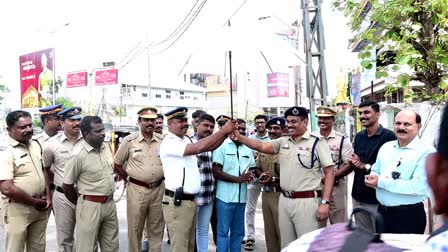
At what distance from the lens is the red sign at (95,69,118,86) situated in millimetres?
24672

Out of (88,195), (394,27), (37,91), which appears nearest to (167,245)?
(88,195)

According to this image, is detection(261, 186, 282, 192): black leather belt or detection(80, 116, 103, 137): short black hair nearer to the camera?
detection(80, 116, 103, 137): short black hair

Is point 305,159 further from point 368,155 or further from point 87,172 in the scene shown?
point 87,172

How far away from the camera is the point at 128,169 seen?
509cm

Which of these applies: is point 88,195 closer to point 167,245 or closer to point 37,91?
point 167,245

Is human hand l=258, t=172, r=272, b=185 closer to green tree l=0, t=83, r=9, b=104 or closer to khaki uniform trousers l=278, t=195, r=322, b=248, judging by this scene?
khaki uniform trousers l=278, t=195, r=322, b=248

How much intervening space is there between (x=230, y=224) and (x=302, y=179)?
4.42ft

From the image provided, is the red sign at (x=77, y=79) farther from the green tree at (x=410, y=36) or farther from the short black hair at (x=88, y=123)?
the green tree at (x=410, y=36)

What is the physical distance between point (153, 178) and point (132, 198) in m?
0.34

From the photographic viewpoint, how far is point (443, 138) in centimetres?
106

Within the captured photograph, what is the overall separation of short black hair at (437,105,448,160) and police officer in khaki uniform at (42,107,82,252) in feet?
14.3

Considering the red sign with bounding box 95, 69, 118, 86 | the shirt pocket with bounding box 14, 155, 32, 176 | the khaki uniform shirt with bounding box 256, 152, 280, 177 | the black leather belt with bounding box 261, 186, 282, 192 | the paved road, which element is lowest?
the paved road

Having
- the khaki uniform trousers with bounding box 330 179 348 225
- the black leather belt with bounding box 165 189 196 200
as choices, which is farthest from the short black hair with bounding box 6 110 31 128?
the khaki uniform trousers with bounding box 330 179 348 225

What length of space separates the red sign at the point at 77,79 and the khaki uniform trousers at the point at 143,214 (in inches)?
992
